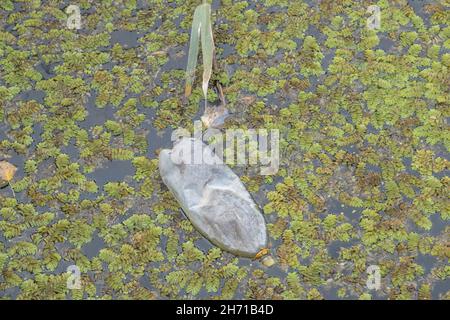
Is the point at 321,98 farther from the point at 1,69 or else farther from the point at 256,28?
the point at 1,69

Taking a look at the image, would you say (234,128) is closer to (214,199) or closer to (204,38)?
(204,38)

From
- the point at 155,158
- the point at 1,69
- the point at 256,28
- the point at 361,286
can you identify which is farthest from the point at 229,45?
the point at 361,286

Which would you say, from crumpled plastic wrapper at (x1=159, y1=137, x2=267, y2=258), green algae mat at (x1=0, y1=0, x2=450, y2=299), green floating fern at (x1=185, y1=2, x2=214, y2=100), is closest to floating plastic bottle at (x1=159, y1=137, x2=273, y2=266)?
crumpled plastic wrapper at (x1=159, y1=137, x2=267, y2=258)

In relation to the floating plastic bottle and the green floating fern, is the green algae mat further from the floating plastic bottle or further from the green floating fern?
the green floating fern

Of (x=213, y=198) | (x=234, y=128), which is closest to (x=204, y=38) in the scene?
(x=234, y=128)
